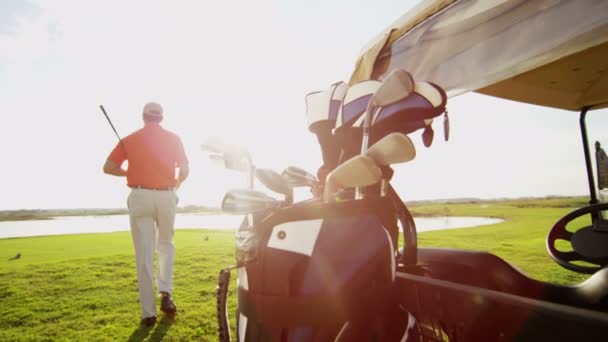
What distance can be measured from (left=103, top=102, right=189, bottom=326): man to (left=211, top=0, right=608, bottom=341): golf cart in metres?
2.26

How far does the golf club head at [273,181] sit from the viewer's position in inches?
61.4

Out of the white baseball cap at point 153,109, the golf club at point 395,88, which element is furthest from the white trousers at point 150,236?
the golf club at point 395,88

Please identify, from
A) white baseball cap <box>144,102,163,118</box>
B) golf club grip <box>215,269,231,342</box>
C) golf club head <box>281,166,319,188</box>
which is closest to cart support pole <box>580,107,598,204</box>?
golf club head <box>281,166,319,188</box>

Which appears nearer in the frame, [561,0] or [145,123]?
[561,0]

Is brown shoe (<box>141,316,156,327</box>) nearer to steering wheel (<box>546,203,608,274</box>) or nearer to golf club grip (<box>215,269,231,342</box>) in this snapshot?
golf club grip (<box>215,269,231,342</box>)

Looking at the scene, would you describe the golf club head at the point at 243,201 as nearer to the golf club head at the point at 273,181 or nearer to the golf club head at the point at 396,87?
the golf club head at the point at 273,181

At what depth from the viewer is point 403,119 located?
1.66 meters

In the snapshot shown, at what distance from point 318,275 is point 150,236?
2.70m

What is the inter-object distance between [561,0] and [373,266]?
1112 millimetres

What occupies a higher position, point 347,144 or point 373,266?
point 347,144

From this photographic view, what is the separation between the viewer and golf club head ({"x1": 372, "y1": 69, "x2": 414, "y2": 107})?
1342 millimetres

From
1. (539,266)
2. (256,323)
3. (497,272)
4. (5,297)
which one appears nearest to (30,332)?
(5,297)

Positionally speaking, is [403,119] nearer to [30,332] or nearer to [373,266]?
[373,266]

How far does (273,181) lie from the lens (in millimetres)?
1564
